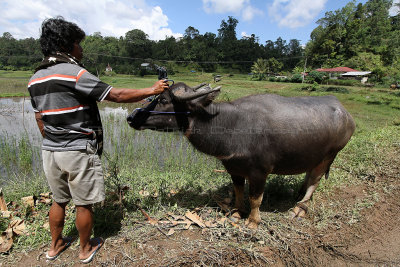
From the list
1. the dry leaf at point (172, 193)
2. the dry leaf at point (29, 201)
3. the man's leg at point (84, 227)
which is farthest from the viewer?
the dry leaf at point (172, 193)

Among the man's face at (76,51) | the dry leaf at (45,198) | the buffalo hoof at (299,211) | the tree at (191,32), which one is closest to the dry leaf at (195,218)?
the buffalo hoof at (299,211)

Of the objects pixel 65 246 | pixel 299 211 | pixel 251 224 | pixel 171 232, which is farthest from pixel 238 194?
pixel 65 246

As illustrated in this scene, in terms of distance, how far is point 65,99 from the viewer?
1.95 meters

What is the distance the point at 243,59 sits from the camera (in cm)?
6938

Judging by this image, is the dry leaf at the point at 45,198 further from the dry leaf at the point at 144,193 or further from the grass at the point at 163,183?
the dry leaf at the point at 144,193

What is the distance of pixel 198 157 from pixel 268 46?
92413 mm

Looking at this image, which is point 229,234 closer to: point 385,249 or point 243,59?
point 385,249

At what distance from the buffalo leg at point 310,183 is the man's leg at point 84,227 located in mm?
2780

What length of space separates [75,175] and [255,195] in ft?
7.08

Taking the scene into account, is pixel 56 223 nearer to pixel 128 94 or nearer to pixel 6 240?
pixel 6 240

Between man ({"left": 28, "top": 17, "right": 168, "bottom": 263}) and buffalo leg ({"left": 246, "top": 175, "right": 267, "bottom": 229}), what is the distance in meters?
1.69

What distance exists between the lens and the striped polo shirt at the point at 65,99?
6.24ft

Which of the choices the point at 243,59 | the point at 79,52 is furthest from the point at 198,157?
the point at 243,59

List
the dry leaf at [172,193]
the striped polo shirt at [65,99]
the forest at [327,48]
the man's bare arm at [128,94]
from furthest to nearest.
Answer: the forest at [327,48], the dry leaf at [172,193], the man's bare arm at [128,94], the striped polo shirt at [65,99]
